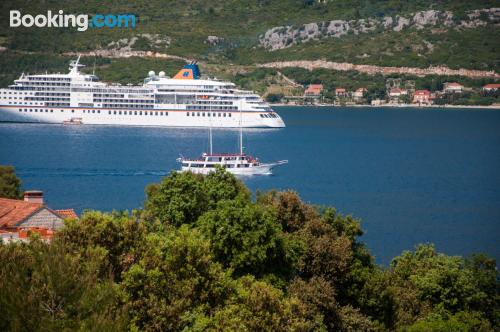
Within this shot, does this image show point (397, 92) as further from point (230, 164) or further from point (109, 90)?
point (230, 164)

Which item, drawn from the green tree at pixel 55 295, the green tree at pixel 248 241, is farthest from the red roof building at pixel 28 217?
the green tree at pixel 55 295

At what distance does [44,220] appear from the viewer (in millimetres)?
23688

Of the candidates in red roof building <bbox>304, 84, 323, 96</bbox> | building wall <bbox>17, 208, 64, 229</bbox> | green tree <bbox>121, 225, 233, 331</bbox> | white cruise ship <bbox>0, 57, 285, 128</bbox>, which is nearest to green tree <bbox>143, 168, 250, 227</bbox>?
building wall <bbox>17, 208, 64, 229</bbox>

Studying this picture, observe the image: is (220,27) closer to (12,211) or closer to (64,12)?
(64,12)

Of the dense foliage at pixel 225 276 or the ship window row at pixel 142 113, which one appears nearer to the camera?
the dense foliage at pixel 225 276

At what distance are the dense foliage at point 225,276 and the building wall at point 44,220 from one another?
2143 millimetres

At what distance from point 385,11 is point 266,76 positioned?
38.8m

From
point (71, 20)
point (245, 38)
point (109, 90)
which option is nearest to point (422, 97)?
point (245, 38)

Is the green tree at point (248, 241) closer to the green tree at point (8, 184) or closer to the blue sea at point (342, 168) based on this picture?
the blue sea at point (342, 168)

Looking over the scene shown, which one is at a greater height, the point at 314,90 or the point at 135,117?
the point at 314,90

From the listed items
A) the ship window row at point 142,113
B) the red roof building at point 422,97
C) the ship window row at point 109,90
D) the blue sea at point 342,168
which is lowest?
the blue sea at point 342,168

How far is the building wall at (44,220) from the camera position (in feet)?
76.7

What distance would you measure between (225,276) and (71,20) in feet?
453

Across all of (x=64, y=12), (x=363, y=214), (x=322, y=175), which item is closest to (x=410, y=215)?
(x=363, y=214)
